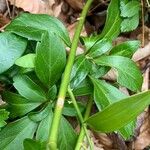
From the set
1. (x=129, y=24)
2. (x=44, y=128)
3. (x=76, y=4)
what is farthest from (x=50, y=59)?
(x=76, y=4)

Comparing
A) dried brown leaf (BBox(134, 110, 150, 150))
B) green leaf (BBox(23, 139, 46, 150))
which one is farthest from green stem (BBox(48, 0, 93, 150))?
dried brown leaf (BBox(134, 110, 150, 150))

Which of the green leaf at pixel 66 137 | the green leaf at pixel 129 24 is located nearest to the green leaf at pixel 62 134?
the green leaf at pixel 66 137

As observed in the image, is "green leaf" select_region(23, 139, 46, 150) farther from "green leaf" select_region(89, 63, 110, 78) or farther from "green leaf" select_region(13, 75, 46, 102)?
"green leaf" select_region(89, 63, 110, 78)

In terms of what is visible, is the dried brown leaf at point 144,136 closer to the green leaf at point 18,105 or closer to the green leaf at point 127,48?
the green leaf at point 127,48

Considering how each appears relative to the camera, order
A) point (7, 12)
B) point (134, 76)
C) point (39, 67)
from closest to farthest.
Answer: point (39, 67)
point (134, 76)
point (7, 12)

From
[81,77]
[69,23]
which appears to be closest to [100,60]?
[81,77]

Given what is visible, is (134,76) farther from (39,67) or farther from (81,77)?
(39,67)
